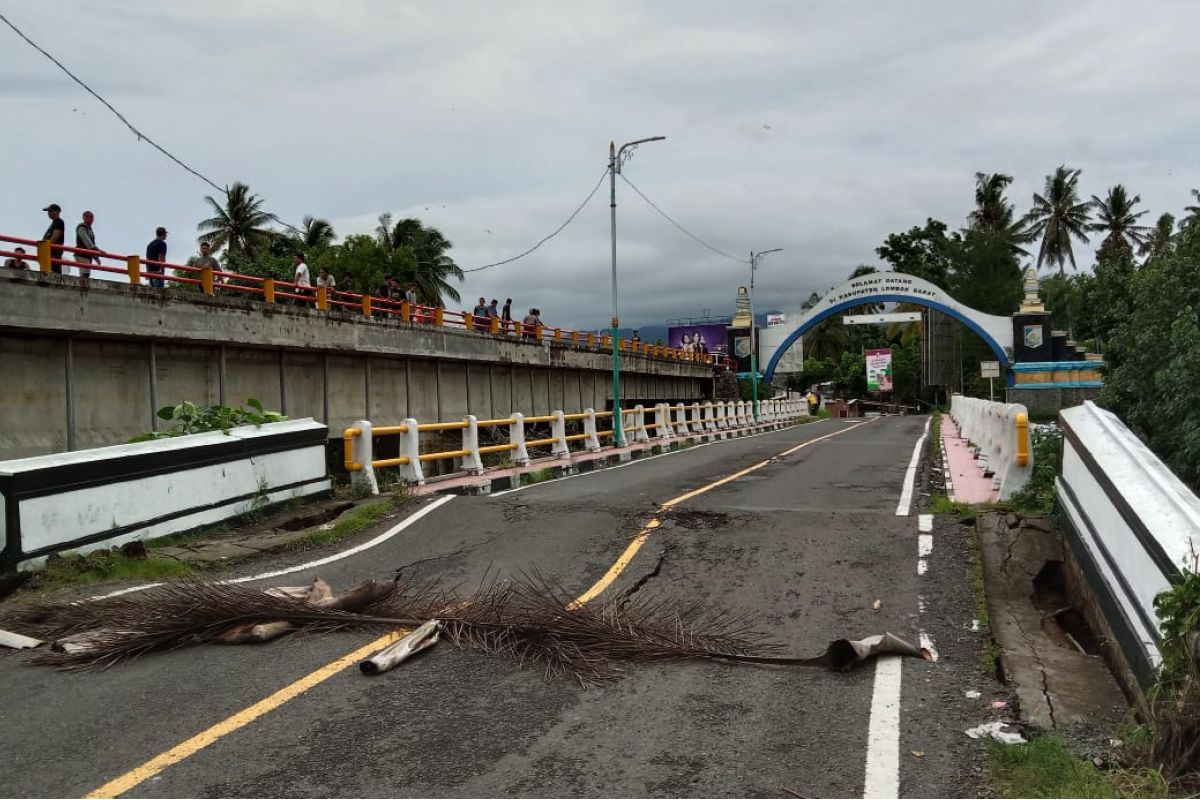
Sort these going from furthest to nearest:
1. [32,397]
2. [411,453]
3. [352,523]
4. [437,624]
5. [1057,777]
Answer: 1. [32,397]
2. [411,453]
3. [352,523]
4. [437,624]
5. [1057,777]

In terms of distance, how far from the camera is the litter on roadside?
417 cm

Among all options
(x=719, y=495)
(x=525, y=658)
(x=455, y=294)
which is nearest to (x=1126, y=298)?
(x=719, y=495)

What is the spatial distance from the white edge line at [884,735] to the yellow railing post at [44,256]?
1509cm

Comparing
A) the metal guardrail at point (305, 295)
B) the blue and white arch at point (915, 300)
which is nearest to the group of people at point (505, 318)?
the metal guardrail at point (305, 295)

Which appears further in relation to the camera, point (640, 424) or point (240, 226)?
point (240, 226)

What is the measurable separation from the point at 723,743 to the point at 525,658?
1539mm

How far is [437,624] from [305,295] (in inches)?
742

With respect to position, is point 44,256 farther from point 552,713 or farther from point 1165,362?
point 1165,362

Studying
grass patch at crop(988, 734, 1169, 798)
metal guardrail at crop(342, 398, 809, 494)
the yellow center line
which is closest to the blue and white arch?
metal guardrail at crop(342, 398, 809, 494)

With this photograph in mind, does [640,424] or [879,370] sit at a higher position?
[879,370]

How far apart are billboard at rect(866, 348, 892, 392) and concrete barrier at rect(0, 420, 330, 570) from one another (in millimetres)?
63760

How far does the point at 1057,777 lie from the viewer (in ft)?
12.1

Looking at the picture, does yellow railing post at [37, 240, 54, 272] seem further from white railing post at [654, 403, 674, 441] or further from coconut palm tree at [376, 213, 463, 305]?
coconut palm tree at [376, 213, 463, 305]

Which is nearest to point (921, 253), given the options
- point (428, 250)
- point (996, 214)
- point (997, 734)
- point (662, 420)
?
point (996, 214)
